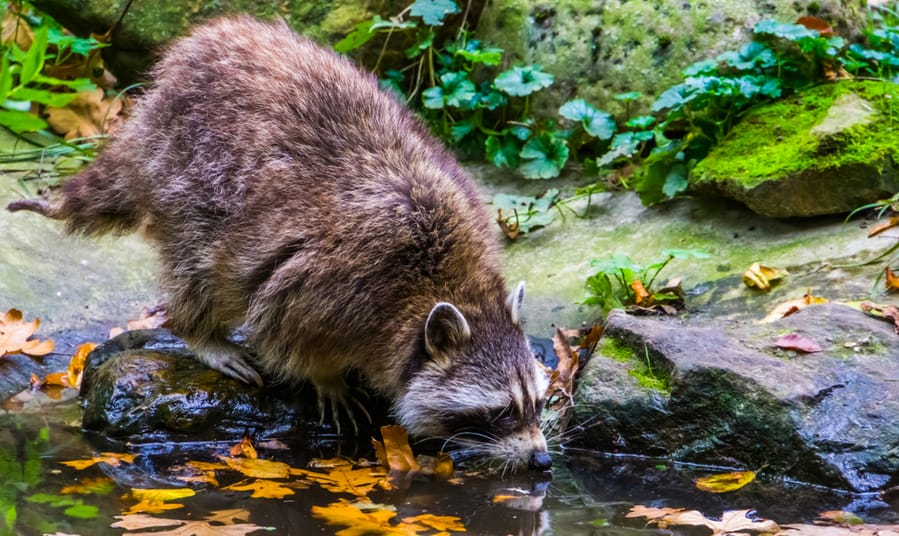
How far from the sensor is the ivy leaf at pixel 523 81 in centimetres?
664

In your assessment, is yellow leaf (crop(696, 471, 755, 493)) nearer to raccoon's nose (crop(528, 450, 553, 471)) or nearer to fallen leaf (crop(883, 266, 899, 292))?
raccoon's nose (crop(528, 450, 553, 471))

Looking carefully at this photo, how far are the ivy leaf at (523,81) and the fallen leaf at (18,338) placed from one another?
328 cm

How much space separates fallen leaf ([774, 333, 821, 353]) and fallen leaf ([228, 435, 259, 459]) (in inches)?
90.6

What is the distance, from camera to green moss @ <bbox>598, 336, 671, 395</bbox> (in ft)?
14.0

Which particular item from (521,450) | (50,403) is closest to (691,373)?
(521,450)

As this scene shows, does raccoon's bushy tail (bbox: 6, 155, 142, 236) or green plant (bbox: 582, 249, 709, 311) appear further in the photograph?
raccoon's bushy tail (bbox: 6, 155, 142, 236)

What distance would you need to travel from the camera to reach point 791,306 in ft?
15.8

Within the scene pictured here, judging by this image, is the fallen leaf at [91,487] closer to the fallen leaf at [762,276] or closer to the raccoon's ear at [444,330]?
the raccoon's ear at [444,330]

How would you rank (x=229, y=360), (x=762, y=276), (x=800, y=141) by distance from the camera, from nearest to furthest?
(x=229, y=360) → (x=762, y=276) → (x=800, y=141)

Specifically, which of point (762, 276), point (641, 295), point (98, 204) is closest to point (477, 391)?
point (641, 295)

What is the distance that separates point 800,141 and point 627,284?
1258 millimetres

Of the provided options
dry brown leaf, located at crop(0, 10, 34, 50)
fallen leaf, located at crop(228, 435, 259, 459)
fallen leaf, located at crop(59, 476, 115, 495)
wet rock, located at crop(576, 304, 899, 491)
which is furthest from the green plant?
dry brown leaf, located at crop(0, 10, 34, 50)

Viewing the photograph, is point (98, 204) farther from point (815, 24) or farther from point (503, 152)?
point (815, 24)

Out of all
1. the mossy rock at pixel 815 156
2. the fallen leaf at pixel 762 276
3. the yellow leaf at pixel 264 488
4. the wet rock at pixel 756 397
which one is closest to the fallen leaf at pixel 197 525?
the yellow leaf at pixel 264 488
